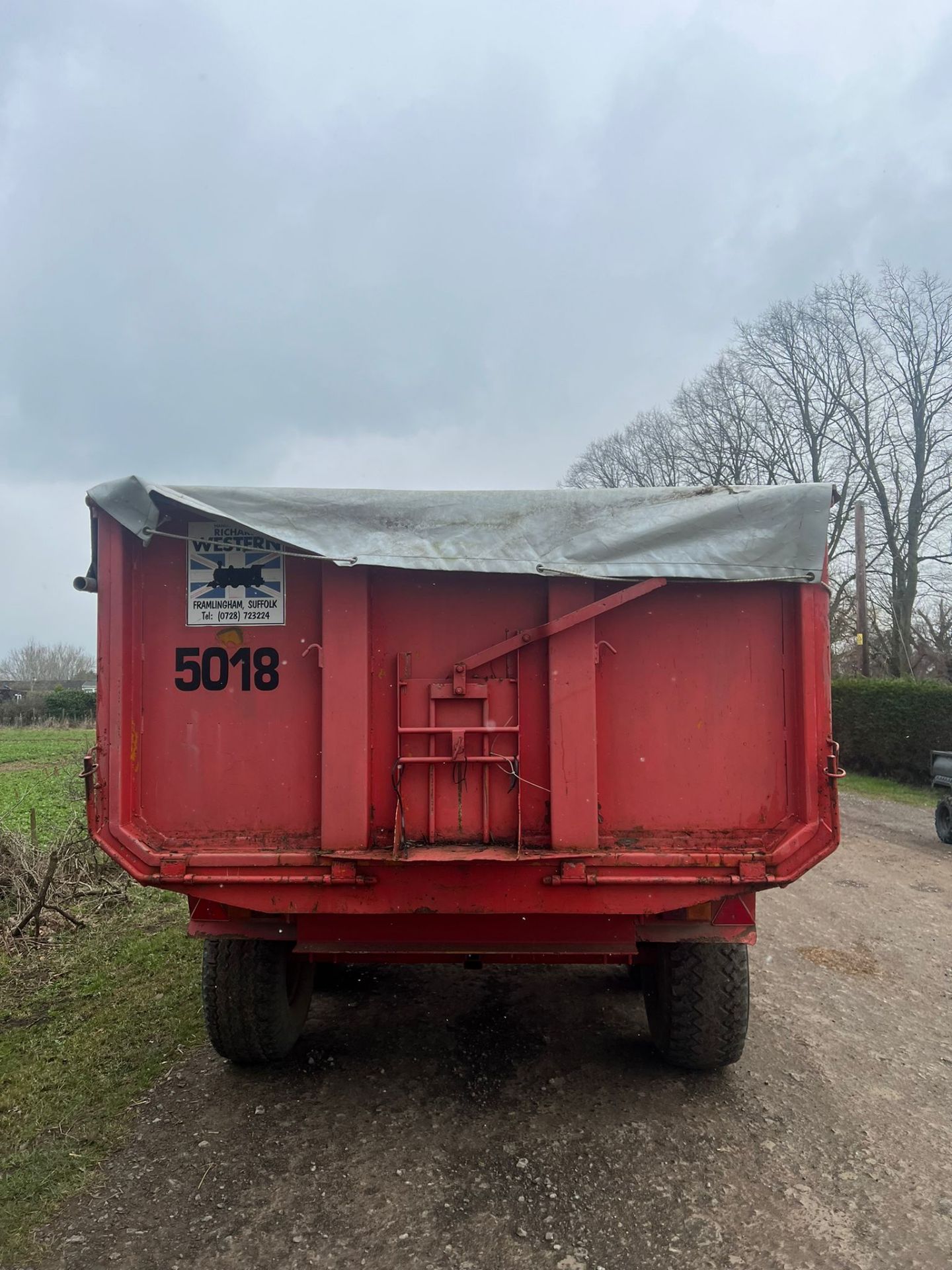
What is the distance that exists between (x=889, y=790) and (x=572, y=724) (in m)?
15.9

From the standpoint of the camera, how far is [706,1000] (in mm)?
3480

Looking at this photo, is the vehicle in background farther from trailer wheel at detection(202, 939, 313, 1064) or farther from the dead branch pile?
the dead branch pile

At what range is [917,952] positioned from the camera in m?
6.06

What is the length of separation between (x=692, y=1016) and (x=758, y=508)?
7.54 feet

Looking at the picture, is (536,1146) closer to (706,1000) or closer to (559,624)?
(706,1000)

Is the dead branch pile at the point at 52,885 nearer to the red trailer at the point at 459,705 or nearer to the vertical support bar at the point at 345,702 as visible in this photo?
the red trailer at the point at 459,705

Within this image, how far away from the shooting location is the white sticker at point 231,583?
3.24 meters

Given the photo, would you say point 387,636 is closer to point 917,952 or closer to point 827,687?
point 827,687

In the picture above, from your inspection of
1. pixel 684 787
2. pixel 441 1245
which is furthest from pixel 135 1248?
pixel 684 787

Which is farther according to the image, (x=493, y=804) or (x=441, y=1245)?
(x=493, y=804)

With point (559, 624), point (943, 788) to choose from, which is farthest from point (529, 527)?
point (943, 788)

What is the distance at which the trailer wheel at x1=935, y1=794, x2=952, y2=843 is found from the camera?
425 inches

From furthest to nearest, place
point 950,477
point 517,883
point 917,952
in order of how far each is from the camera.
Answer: point 950,477 < point 917,952 < point 517,883

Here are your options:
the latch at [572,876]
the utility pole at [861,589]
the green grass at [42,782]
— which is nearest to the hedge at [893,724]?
the utility pole at [861,589]
